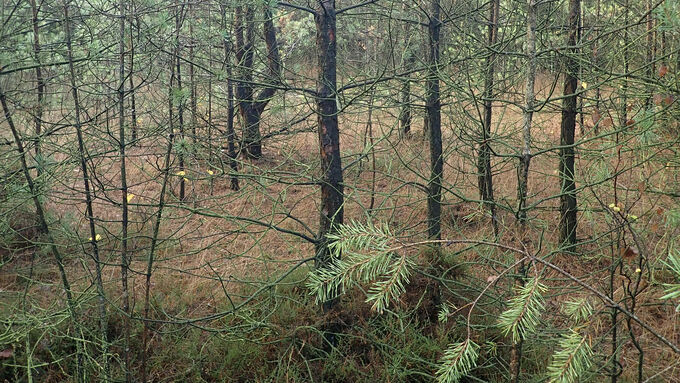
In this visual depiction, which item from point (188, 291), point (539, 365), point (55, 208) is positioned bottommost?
point (539, 365)

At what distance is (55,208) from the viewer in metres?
7.48

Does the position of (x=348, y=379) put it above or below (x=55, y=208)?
below

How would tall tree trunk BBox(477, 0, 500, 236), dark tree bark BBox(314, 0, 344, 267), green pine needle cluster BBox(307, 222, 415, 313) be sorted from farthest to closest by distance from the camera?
1. dark tree bark BBox(314, 0, 344, 267)
2. tall tree trunk BBox(477, 0, 500, 236)
3. green pine needle cluster BBox(307, 222, 415, 313)

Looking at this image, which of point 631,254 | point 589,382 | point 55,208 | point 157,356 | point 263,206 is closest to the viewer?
point 631,254

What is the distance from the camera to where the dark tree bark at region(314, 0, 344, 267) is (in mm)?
3914

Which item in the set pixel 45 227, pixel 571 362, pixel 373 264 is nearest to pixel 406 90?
pixel 45 227

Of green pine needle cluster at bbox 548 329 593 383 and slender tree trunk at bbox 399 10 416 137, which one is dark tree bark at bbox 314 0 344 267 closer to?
slender tree trunk at bbox 399 10 416 137

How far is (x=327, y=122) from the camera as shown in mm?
4016

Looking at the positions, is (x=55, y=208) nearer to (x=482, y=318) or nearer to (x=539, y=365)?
(x=482, y=318)

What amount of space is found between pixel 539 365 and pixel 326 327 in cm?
178

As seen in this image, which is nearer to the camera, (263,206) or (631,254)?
(631,254)

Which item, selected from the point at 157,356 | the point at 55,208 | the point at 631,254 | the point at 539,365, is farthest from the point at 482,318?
the point at 55,208

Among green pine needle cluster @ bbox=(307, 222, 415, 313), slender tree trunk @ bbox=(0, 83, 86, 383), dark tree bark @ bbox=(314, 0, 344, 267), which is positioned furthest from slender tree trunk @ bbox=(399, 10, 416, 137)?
slender tree trunk @ bbox=(0, 83, 86, 383)

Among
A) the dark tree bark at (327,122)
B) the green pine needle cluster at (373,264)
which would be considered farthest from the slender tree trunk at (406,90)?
the green pine needle cluster at (373,264)
